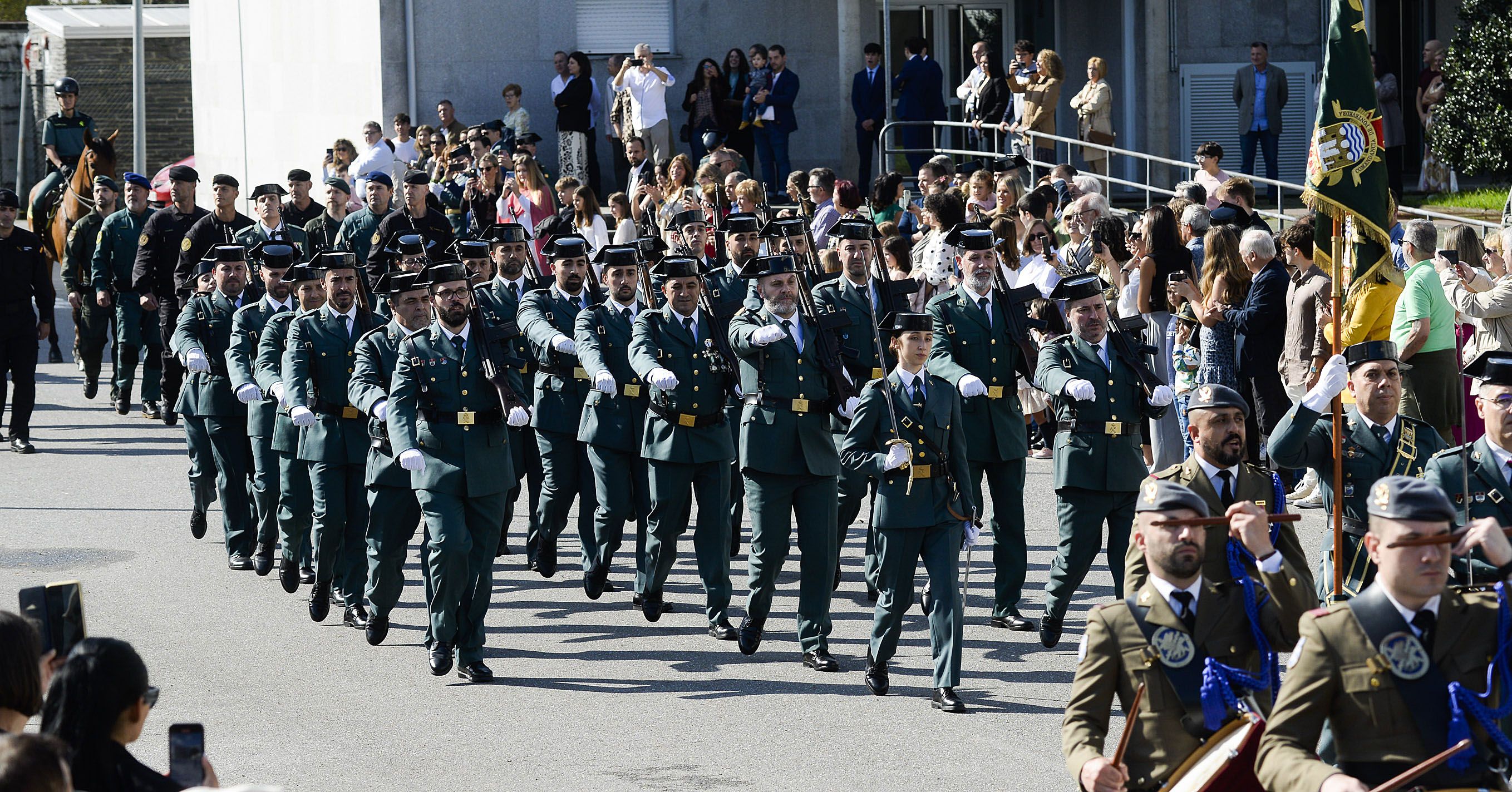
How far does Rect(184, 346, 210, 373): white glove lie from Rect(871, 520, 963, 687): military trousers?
4.50 m

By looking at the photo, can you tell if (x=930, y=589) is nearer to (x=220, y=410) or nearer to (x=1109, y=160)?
(x=220, y=410)

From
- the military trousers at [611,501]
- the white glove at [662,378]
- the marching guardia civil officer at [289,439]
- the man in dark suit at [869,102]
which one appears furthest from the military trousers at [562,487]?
the man in dark suit at [869,102]

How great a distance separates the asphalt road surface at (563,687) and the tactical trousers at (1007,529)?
0.20 m

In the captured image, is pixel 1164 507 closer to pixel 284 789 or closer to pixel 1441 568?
pixel 1441 568

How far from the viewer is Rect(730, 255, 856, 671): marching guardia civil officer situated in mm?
9078

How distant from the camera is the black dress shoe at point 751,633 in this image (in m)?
9.22

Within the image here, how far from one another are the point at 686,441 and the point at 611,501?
743 mm

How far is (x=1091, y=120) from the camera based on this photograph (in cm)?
Result: 1914

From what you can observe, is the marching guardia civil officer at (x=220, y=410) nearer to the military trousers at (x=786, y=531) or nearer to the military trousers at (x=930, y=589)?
the military trousers at (x=786, y=531)

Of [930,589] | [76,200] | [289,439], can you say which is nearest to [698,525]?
[930,589]

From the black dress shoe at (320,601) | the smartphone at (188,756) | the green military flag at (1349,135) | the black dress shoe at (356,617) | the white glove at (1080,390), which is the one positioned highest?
the green military flag at (1349,135)

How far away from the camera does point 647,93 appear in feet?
69.9

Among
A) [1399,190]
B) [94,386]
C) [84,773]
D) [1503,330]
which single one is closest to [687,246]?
[1503,330]

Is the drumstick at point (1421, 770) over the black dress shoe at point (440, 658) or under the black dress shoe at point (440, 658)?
over
